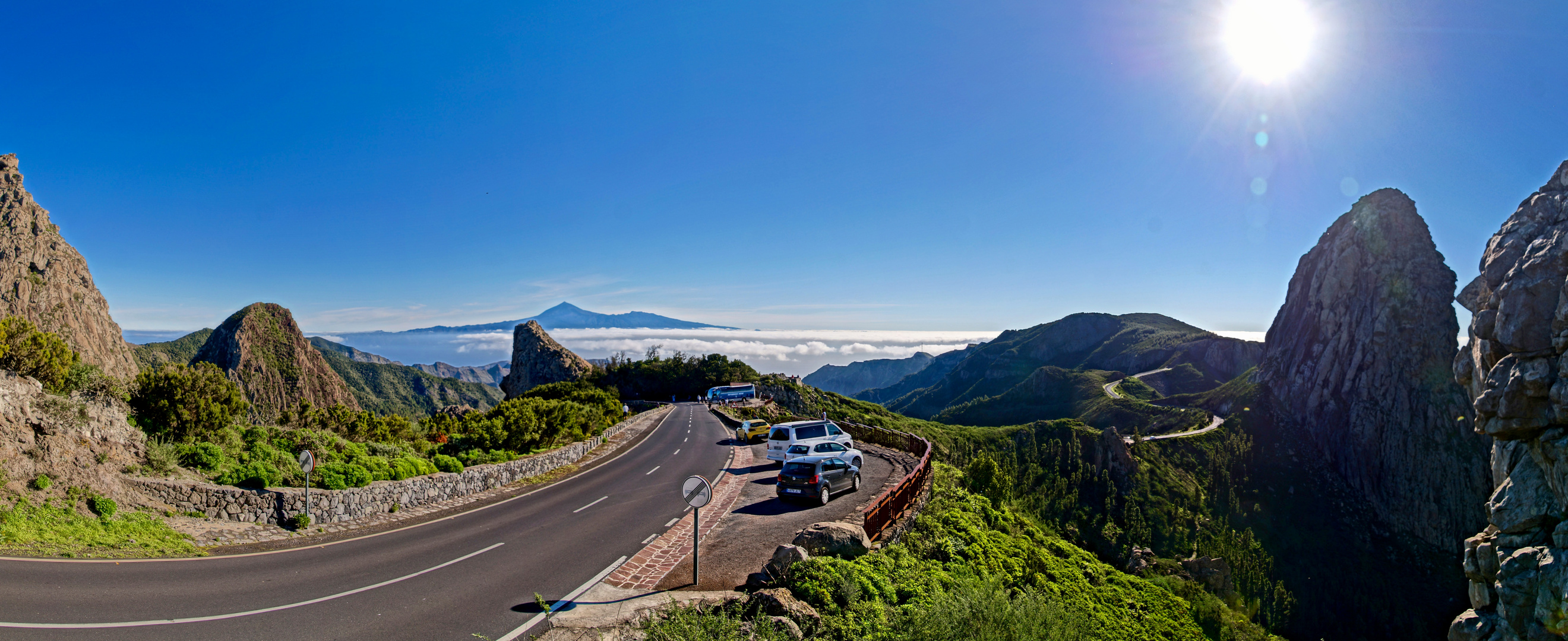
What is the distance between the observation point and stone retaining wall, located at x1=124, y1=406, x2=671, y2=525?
1268 cm

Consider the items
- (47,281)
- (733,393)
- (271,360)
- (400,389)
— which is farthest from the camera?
(400,389)

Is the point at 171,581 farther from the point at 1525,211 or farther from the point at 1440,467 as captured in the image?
the point at 1440,467

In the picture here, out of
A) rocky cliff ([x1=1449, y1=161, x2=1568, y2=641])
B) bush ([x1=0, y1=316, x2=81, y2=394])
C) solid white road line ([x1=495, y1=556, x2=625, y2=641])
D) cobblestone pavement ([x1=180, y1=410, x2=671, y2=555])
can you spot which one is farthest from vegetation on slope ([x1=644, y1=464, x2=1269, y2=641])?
bush ([x1=0, y1=316, x2=81, y2=394])

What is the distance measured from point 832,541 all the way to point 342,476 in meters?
14.1

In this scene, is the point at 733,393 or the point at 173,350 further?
the point at 173,350

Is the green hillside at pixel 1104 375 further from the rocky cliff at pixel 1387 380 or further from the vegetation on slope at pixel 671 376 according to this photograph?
the vegetation on slope at pixel 671 376

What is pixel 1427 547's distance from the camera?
227ft

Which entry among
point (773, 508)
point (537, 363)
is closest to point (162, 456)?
point (773, 508)

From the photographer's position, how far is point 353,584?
10.2 meters

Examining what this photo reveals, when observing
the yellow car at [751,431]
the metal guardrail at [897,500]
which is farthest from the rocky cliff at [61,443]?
the yellow car at [751,431]

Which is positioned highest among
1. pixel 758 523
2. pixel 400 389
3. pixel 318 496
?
pixel 318 496

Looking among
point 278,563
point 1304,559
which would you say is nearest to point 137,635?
point 278,563

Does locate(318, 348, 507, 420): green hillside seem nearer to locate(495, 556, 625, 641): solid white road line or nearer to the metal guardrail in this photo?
the metal guardrail

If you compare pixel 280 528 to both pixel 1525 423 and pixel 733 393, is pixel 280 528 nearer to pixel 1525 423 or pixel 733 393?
Result: pixel 1525 423
